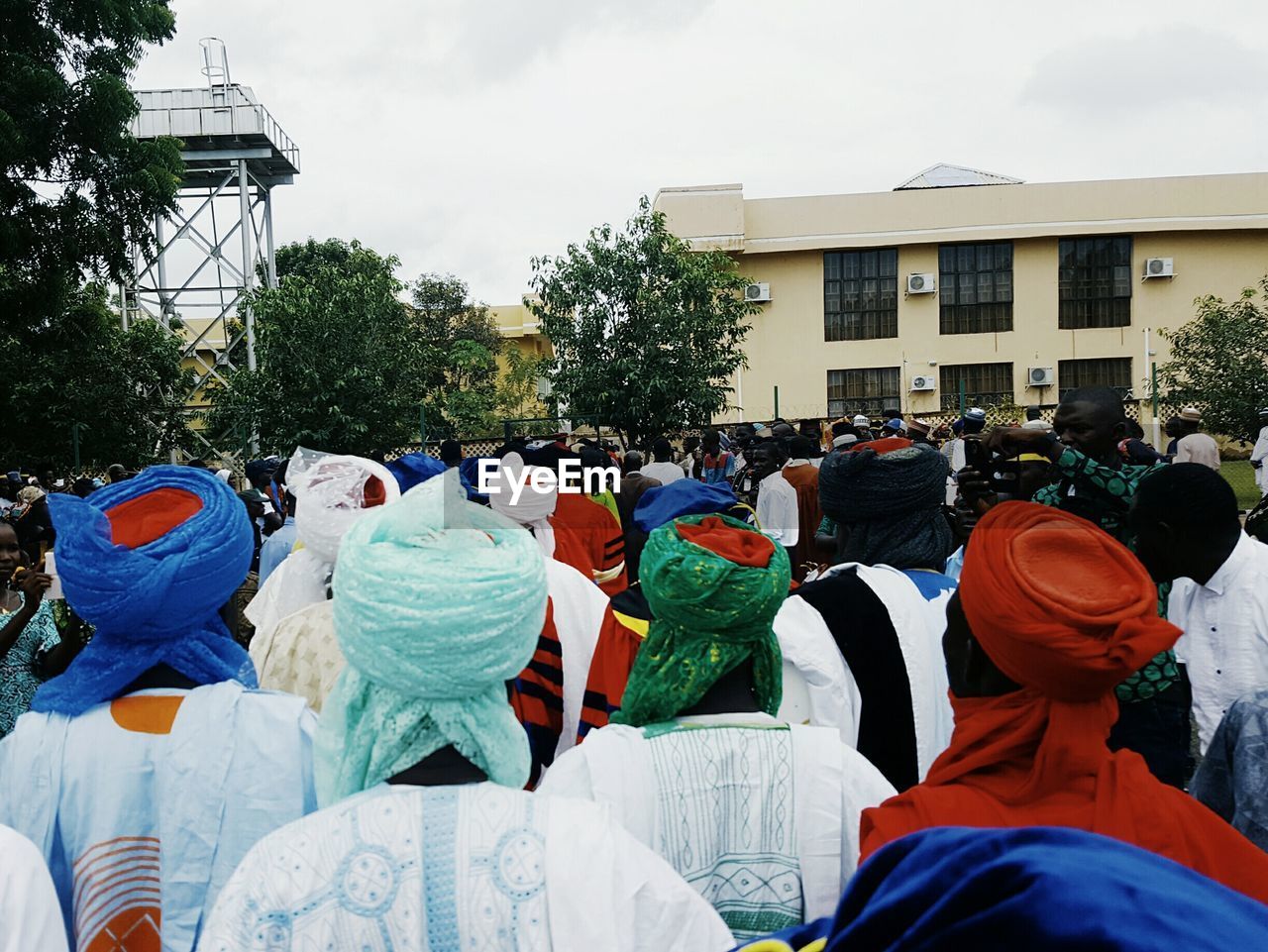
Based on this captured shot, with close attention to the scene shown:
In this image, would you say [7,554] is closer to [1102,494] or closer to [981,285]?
[1102,494]

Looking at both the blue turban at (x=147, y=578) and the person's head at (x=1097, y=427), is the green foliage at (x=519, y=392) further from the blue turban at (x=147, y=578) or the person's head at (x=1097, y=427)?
the blue turban at (x=147, y=578)

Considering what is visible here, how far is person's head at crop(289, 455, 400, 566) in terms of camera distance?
3.53 meters

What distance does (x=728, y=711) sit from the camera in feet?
7.00

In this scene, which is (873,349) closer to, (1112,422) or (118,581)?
(1112,422)

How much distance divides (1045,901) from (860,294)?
95.6 ft

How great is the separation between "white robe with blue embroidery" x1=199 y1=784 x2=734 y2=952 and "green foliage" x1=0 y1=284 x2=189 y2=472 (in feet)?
67.1

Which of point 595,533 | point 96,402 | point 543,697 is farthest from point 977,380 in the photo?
point 543,697

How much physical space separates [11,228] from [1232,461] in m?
25.3

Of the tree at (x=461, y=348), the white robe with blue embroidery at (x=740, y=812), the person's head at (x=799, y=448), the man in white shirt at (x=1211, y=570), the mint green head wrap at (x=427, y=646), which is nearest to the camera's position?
the mint green head wrap at (x=427, y=646)

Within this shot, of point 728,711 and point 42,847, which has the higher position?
point 728,711

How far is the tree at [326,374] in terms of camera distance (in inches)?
666

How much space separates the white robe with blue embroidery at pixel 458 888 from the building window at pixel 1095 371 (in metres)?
29.6

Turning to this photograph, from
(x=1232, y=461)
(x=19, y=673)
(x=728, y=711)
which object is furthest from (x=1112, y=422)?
(x=1232, y=461)

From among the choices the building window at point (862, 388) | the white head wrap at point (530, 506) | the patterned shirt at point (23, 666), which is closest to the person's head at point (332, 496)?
the patterned shirt at point (23, 666)
